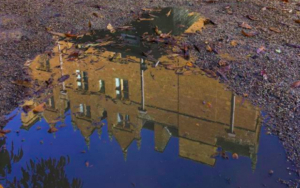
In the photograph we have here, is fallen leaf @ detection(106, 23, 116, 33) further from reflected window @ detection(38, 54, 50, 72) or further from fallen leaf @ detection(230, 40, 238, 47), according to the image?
fallen leaf @ detection(230, 40, 238, 47)

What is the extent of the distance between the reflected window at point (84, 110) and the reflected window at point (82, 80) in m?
0.44

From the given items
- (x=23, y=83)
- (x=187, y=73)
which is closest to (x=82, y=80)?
(x=23, y=83)

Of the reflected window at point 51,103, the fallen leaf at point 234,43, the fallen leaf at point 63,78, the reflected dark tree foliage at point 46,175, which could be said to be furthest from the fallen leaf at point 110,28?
the reflected dark tree foliage at point 46,175

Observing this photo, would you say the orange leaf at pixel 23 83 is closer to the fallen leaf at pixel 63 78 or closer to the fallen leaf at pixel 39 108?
the fallen leaf at pixel 63 78

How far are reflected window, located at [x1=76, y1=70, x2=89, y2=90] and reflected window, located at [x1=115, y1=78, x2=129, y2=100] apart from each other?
439 mm

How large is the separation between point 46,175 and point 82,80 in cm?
196

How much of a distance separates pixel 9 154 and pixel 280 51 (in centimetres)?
425

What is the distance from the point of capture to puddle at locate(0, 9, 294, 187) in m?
3.52

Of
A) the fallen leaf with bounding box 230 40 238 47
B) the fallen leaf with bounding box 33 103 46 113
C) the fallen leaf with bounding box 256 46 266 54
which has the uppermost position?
the fallen leaf with bounding box 230 40 238 47

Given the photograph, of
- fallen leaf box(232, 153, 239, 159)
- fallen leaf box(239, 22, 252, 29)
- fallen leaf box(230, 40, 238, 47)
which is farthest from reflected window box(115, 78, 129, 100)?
fallen leaf box(239, 22, 252, 29)

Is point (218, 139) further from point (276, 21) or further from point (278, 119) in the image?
point (276, 21)

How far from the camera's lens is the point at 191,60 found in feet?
18.6

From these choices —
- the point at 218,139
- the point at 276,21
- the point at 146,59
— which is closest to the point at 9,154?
the point at 218,139

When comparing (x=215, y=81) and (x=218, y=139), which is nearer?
(x=218, y=139)
